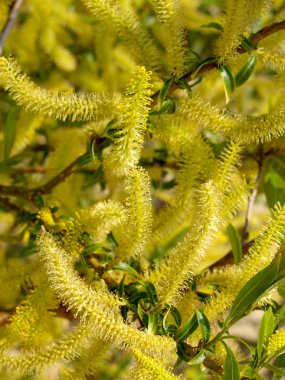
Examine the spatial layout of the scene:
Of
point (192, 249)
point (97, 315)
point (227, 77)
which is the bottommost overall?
point (97, 315)

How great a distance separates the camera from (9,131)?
4.42 ft

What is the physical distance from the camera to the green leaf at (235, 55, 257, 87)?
1.04 metres

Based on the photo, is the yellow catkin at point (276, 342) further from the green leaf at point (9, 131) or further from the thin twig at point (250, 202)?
the green leaf at point (9, 131)

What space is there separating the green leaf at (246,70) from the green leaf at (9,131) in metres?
0.51

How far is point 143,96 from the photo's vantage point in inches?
33.6

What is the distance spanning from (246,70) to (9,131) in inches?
21.2

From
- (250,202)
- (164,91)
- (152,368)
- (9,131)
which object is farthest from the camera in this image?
(9,131)

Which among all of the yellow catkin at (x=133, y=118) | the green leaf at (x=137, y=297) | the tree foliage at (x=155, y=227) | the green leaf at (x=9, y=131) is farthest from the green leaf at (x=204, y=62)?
the green leaf at (x=9, y=131)

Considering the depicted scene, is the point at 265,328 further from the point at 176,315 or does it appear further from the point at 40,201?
the point at 40,201

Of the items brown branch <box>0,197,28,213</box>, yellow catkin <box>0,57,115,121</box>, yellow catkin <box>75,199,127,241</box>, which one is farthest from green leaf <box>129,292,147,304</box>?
brown branch <box>0,197,28,213</box>

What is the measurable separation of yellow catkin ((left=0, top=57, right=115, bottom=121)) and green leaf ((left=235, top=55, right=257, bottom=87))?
0.76 feet

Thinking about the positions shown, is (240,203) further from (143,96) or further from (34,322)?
(34,322)

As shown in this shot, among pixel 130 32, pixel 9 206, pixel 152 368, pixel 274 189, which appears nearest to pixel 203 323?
pixel 152 368

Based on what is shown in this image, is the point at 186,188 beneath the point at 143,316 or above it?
above
